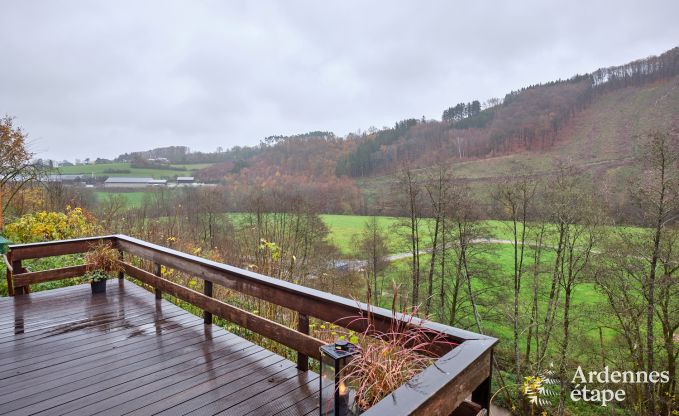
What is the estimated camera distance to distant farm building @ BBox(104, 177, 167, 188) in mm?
25031

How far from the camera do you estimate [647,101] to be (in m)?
24.3

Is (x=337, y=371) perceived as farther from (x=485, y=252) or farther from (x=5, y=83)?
(x=5, y=83)

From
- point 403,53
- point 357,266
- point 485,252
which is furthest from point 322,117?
point 485,252

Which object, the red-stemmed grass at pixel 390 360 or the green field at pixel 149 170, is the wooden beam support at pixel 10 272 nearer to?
the red-stemmed grass at pixel 390 360

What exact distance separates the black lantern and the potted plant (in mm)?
3842

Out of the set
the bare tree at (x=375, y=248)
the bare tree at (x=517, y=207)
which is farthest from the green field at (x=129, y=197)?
the bare tree at (x=517, y=207)

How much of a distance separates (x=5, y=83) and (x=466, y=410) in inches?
738

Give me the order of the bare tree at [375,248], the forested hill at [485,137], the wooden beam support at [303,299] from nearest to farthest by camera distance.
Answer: the wooden beam support at [303,299]
the bare tree at [375,248]
the forested hill at [485,137]

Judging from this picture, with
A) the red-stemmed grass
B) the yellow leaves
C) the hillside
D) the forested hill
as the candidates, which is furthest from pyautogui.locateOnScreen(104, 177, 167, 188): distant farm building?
the red-stemmed grass

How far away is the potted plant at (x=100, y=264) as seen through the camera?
4.27m

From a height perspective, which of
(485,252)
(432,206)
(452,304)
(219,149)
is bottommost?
(452,304)

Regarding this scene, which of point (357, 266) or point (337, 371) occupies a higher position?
point (337, 371)

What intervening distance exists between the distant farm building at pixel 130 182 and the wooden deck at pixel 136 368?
2361cm

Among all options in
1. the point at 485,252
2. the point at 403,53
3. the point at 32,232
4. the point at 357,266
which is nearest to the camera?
the point at 32,232
